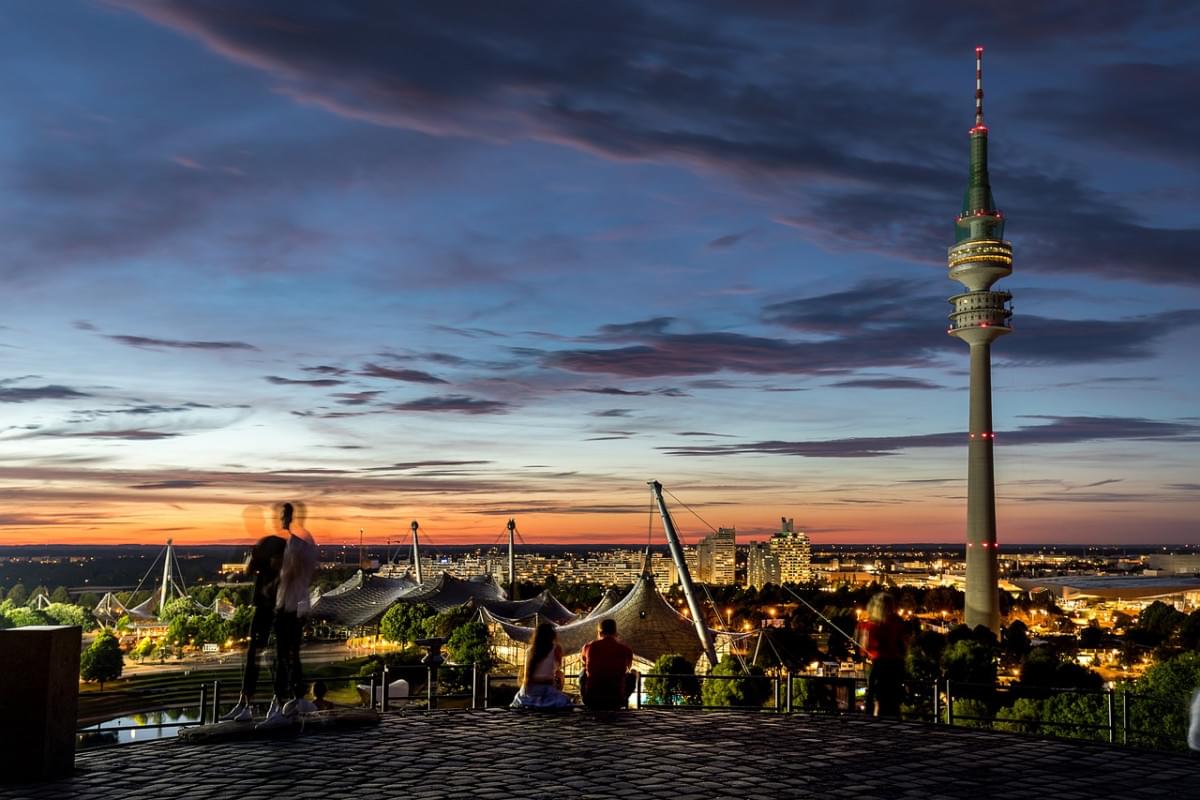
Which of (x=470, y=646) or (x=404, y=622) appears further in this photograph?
(x=404, y=622)

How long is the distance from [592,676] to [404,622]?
64450 mm

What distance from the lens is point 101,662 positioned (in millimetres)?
56688

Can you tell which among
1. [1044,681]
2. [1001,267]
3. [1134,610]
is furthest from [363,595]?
[1134,610]

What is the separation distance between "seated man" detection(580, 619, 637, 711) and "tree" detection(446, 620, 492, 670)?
45.9 metres

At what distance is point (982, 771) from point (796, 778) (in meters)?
2.04

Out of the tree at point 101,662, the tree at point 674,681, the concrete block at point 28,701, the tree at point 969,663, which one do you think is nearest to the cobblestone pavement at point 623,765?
the concrete block at point 28,701

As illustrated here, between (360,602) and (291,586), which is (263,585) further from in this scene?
(360,602)

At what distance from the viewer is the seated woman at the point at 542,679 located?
13.7 metres

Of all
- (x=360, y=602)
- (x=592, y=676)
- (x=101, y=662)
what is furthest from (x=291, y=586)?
(x=360, y=602)

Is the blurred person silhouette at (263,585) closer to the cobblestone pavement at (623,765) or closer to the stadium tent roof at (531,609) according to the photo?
the cobblestone pavement at (623,765)

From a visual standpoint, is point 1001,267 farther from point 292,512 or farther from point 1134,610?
point 292,512

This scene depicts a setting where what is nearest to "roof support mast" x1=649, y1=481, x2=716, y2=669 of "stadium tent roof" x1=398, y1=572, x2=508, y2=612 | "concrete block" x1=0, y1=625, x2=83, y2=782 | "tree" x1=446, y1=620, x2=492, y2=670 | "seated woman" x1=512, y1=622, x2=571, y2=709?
"tree" x1=446, y1=620, x2=492, y2=670

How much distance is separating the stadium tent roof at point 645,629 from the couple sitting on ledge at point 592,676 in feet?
140

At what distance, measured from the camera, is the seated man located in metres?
14.1
